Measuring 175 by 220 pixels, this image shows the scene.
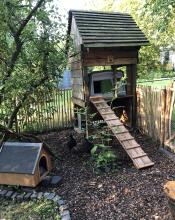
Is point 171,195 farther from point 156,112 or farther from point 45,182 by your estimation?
point 156,112

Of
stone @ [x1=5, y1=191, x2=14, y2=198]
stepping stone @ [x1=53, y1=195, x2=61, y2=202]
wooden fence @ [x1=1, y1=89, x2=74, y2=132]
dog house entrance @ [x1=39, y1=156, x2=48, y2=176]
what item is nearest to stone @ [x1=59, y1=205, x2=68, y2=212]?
stepping stone @ [x1=53, y1=195, x2=61, y2=202]

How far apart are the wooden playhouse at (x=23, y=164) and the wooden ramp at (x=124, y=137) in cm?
170

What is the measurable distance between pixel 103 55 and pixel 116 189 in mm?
4078

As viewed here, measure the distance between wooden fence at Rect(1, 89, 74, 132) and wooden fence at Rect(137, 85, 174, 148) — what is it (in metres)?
2.49

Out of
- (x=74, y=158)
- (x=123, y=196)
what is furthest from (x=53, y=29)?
(x=123, y=196)

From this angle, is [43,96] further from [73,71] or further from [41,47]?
[41,47]

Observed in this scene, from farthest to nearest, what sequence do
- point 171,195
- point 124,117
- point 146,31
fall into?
point 146,31 < point 124,117 < point 171,195

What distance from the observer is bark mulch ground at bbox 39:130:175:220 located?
412cm

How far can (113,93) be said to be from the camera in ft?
26.9

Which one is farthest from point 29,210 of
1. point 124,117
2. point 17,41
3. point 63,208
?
Answer: point 124,117

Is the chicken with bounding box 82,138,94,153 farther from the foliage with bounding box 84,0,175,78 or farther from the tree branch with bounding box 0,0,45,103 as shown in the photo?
the foliage with bounding box 84,0,175,78

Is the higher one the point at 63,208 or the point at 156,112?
the point at 156,112

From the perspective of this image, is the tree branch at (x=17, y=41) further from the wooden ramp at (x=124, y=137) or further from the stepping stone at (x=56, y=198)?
the stepping stone at (x=56, y=198)

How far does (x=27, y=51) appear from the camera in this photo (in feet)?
22.7
